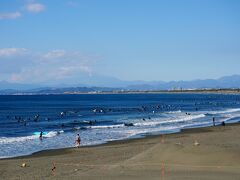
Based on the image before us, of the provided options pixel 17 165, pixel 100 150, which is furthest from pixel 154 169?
pixel 100 150

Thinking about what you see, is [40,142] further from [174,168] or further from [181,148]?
[174,168]

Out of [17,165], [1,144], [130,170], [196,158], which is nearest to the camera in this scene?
[130,170]

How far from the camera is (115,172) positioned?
928 inches

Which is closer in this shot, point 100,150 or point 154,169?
point 154,169

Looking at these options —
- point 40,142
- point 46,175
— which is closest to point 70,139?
point 40,142

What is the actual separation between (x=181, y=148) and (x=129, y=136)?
18.7 m

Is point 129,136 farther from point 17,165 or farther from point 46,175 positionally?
point 46,175

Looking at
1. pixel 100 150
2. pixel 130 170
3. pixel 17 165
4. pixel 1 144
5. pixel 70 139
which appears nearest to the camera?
pixel 130 170

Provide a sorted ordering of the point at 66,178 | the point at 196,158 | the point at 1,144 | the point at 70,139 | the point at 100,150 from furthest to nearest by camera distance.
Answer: the point at 70,139 → the point at 1,144 → the point at 100,150 → the point at 196,158 → the point at 66,178

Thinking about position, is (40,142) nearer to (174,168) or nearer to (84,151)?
(84,151)

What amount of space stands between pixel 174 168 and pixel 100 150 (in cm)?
1200

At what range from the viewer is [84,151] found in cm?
3519

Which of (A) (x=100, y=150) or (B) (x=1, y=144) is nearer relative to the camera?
(A) (x=100, y=150)

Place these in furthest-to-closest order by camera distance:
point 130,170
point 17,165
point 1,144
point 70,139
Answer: point 70,139 < point 1,144 < point 17,165 < point 130,170
